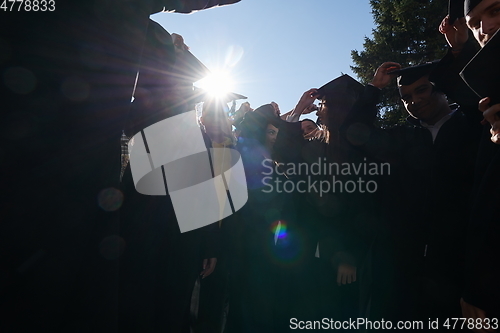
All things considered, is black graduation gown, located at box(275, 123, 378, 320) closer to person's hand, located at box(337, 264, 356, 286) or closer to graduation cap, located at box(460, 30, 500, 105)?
person's hand, located at box(337, 264, 356, 286)

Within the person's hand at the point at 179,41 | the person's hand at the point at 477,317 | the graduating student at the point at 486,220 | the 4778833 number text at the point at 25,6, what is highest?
the person's hand at the point at 179,41

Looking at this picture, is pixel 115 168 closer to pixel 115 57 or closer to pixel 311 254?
pixel 115 57

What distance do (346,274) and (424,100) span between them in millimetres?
1720

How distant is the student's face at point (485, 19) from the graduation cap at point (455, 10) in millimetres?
600

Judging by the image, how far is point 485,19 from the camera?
1.63 meters

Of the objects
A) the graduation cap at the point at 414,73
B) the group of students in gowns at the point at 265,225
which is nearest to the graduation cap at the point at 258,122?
the group of students in gowns at the point at 265,225

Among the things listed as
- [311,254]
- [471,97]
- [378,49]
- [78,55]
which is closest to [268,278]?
[311,254]

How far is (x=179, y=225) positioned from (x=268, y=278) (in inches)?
52.9

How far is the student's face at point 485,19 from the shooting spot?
159cm

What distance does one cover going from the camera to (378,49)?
588 inches

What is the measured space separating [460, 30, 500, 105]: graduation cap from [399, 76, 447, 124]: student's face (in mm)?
1566

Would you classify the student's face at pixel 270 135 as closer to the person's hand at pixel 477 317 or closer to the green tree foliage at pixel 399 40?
the person's hand at pixel 477 317

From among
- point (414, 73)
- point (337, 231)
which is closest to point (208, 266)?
point (337, 231)

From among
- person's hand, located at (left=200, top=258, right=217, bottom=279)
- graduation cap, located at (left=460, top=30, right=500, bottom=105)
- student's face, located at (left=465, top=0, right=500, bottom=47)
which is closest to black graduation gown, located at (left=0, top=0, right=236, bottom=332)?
graduation cap, located at (left=460, top=30, right=500, bottom=105)
